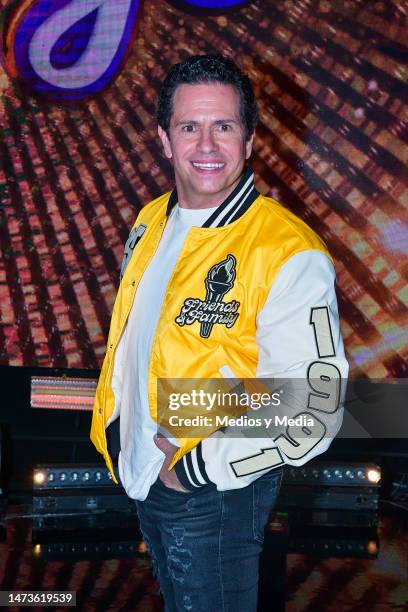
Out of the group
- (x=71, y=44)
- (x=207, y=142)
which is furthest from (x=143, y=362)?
(x=71, y=44)

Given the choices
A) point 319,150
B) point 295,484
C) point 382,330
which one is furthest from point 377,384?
point 319,150

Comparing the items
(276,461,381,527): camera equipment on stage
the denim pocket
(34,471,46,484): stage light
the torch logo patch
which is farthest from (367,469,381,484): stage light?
the torch logo patch

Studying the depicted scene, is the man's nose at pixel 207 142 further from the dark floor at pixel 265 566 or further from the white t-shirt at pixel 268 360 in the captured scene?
the dark floor at pixel 265 566

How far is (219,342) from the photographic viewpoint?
1.44m

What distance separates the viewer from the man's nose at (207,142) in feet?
5.04

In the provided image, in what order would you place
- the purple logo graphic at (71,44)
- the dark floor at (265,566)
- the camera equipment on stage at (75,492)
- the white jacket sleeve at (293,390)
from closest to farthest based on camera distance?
1. the white jacket sleeve at (293,390)
2. the dark floor at (265,566)
3. the camera equipment on stage at (75,492)
4. the purple logo graphic at (71,44)

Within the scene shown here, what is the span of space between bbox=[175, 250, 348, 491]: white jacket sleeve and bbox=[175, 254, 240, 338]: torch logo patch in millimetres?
73

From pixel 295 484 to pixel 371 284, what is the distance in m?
0.98

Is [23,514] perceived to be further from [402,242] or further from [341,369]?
[341,369]

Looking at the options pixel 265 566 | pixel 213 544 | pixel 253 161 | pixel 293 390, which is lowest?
Answer: pixel 265 566

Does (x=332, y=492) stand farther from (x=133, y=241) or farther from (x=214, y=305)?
(x=214, y=305)

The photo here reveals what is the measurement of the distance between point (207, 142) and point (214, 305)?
0.31 metres

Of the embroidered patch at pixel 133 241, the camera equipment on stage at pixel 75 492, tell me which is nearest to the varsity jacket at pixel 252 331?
the embroidered patch at pixel 133 241

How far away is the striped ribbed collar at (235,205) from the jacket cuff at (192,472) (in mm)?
419
